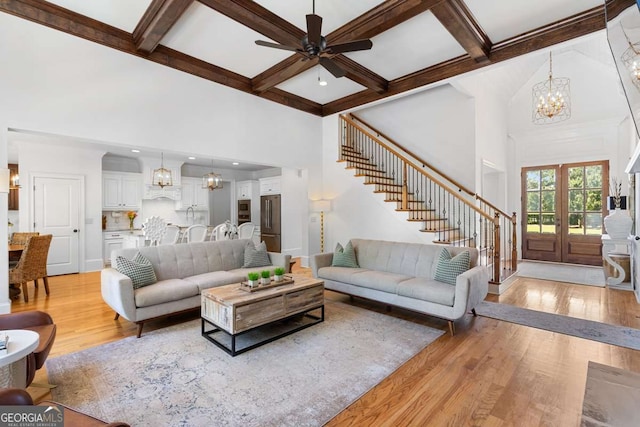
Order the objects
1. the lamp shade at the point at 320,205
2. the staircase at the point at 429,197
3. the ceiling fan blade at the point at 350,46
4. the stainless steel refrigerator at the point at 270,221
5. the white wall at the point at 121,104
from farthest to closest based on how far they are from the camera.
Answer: the stainless steel refrigerator at the point at 270,221 < the lamp shade at the point at 320,205 < the staircase at the point at 429,197 < the white wall at the point at 121,104 < the ceiling fan blade at the point at 350,46

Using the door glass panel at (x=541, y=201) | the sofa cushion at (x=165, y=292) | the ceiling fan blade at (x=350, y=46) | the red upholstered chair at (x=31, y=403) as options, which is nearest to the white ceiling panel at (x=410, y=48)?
the ceiling fan blade at (x=350, y=46)

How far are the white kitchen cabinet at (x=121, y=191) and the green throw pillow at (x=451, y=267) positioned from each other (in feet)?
24.4

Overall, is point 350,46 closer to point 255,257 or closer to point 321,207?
point 255,257

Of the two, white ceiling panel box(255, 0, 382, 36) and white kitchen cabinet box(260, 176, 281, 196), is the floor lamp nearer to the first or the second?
white kitchen cabinet box(260, 176, 281, 196)

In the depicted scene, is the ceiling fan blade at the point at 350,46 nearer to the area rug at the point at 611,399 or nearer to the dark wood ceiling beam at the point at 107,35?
the dark wood ceiling beam at the point at 107,35

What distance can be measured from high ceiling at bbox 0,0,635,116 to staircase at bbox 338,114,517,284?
6.05ft

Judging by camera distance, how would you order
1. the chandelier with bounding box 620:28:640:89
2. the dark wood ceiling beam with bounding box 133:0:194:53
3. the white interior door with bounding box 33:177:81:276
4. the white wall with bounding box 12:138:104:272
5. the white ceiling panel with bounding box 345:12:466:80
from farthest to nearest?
1. the white interior door with bounding box 33:177:81:276
2. the white wall with bounding box 12:138:104:272
3. the white ceiling panel with bounding box 345:12:466:80
4. the dark wood ceiling beam with bounding box 133:0:194:53
5. the chandelier with bounding box 620:28:640:89

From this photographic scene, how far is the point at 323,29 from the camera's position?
407 centimetres

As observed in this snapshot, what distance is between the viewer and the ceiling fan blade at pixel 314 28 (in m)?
2.98

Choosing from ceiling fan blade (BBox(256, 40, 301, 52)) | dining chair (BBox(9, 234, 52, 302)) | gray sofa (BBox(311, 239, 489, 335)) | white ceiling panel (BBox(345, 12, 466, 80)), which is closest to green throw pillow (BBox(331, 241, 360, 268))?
gray sofa (BBox(311, 239, 489, 335))

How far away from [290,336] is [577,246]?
719 centimetres

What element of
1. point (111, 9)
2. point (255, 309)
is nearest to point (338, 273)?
point (255, 309)

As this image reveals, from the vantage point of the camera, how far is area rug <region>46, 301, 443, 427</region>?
209 cm

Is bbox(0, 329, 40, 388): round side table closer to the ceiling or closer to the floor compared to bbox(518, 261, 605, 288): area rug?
closer to the ceiling
